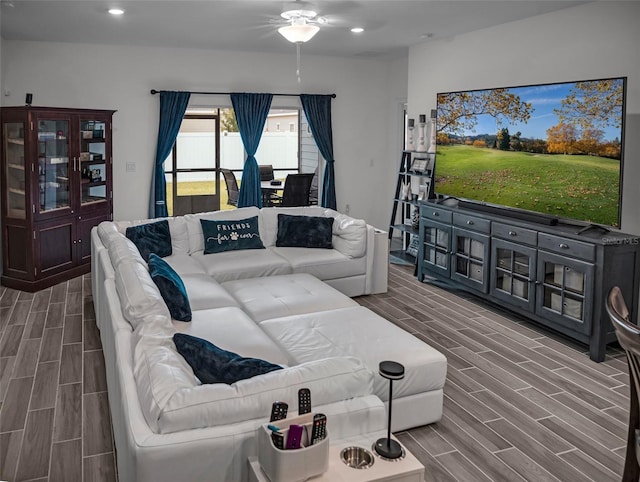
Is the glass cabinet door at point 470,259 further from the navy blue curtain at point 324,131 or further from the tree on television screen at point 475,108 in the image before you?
the navy blue curtain at point 324,131

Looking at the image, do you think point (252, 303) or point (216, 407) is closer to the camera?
point (216, 407)

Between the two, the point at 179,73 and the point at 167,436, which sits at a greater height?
the point at 179,73

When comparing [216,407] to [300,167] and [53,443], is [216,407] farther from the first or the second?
[300,167]

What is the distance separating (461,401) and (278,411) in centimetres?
191

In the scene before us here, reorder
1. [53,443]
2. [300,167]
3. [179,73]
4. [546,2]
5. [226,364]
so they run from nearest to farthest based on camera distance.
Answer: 1. [226,364]
2. [53,443]
3. [546,2]
4. [179,73]
5. [300,167]

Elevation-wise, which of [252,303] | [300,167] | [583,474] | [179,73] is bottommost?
[583,474]

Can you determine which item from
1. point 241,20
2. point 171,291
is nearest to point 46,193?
point 241,20

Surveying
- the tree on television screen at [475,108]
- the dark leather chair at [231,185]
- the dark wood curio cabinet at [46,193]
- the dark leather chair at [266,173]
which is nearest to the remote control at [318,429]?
the tree on television screen at [475,108]

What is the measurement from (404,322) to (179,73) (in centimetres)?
453

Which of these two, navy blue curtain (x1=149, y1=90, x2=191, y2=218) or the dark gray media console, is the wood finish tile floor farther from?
navy blue curtain (x1=149, y1=90, x2=191, y2=218)

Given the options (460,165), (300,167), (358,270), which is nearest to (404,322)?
(358,270)

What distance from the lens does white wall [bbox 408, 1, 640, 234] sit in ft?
15.3

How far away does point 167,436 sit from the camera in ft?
7.07

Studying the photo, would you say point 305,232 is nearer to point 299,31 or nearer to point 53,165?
point 299,31
